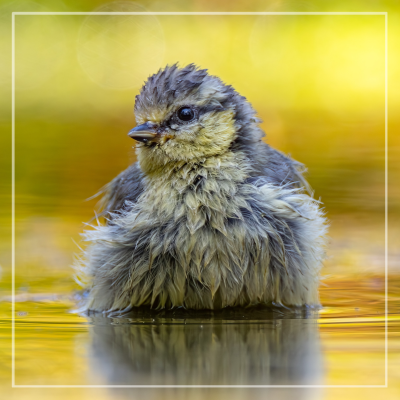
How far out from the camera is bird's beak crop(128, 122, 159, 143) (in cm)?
243

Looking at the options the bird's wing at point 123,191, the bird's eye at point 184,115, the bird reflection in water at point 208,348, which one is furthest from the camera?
the bird's wing at point 123,191

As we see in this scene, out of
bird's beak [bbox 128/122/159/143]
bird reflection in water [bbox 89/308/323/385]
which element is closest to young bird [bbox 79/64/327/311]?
bird's beak [bbox 128/122/159/143]

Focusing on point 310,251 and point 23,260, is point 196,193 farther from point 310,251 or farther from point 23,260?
point 23,260

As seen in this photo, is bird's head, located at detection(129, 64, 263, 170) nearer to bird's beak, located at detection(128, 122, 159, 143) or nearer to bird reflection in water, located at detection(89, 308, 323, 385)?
bird's beak, located at detection(128, 122, 159, 143)

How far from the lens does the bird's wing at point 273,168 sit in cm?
259

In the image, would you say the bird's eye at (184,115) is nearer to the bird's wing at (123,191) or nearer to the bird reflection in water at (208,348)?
the bird's wing at (123,191)

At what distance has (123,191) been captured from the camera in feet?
9.61

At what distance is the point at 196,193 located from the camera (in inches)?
95.4

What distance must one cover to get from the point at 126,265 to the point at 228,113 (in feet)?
2.60

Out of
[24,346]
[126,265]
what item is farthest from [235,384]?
[126,265]

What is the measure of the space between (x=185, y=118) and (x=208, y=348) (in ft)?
3.43

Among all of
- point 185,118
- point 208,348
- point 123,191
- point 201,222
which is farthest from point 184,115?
point 208,348

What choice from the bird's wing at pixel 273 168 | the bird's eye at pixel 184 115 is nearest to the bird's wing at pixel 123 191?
the bird's eye at pixel 184 115

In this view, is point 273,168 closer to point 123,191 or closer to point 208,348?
point 123,191
